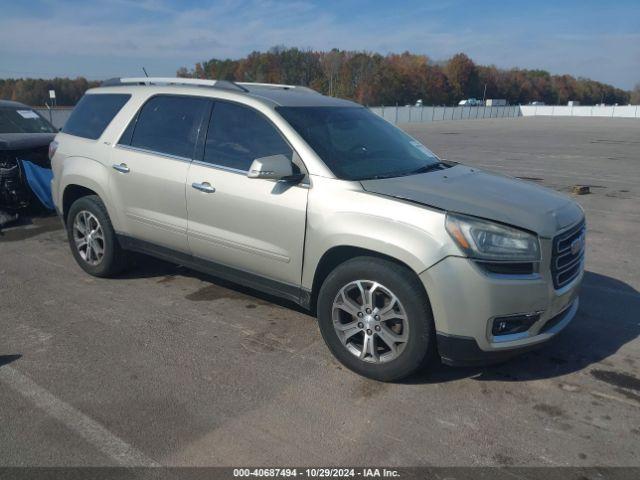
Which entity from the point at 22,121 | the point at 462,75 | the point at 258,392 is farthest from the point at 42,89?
the point at 462,75

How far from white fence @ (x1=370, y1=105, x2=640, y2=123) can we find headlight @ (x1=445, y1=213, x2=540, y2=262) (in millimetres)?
44424

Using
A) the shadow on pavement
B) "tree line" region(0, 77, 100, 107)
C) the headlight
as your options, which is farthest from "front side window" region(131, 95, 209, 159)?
"tree line" region(0, 77, 100, 107)

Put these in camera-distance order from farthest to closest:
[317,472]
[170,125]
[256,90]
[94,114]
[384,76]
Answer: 1. [384,76]
2. [94,114]
3. [170,125]
4. [256,90]
5. [317,472]

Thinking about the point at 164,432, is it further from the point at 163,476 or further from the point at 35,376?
the point at 35,376

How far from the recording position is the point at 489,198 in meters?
3.54

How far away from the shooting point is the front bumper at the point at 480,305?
3.10 meters

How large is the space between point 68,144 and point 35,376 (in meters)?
2.77

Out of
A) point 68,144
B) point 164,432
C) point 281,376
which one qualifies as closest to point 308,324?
point 281,376

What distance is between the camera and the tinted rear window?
5.20 metres

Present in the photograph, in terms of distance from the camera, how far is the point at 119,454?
110 inches

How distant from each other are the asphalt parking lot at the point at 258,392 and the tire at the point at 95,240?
22cm

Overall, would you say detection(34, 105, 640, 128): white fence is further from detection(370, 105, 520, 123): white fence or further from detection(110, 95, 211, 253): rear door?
detection(110, 95, 211, 253): rear door

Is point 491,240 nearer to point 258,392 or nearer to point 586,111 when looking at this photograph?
point 258,392

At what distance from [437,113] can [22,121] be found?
55.4 metres
